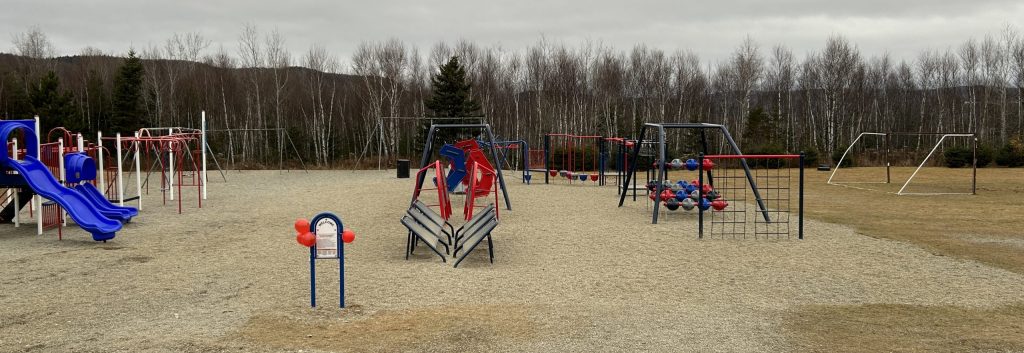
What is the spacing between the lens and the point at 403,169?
2441cm

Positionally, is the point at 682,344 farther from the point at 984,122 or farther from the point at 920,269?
the point at 984,122

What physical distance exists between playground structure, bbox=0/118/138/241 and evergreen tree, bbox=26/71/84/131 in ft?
96.6

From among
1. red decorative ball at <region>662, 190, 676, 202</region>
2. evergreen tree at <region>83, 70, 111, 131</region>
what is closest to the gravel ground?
red decorative ball at <region>662, 190, 676, 202</region>

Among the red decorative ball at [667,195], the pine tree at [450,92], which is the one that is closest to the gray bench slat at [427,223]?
the red decorative ball at [667,195]

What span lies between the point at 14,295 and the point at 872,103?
52.3 m

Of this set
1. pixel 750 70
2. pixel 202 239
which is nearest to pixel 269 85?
pixel 750 70

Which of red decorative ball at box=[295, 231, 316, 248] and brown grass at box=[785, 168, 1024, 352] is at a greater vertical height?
red decorative ball at box=[295, 231, 316, 248]

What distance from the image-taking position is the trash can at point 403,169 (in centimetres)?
2418

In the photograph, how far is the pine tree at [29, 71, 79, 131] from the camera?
121 ft

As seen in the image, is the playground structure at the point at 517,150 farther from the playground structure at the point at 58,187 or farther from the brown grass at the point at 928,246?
the brown grass at the point at 928,246

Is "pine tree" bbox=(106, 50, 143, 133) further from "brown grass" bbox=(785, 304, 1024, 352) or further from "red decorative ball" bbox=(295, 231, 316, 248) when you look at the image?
"brown grass" bbox=(785, 304, 1024, 352)

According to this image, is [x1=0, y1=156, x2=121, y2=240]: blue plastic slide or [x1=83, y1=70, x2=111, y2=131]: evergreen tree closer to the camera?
[x1=0, y1=156, x2=121, y2=240]: blue plastic slide

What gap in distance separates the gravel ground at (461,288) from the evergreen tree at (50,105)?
1184 inches

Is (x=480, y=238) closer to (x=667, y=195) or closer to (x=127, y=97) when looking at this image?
(x=667, y=195)
